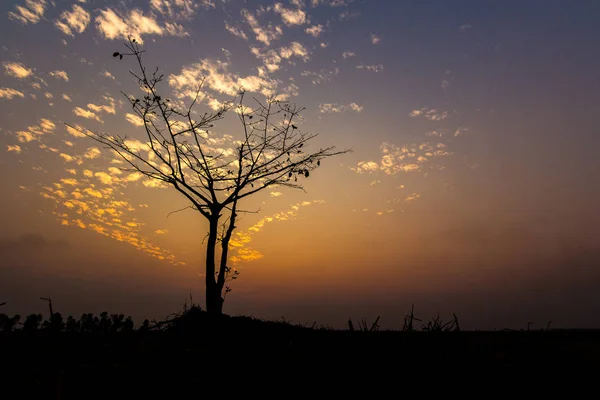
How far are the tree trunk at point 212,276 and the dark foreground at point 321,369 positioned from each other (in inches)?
310

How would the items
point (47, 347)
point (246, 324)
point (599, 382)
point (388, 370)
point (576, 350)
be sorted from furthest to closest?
1. point (246, 324)
2. point (47, 347)
3. point (576, 350)
4. point (388, 370)
5. point (599, 382)

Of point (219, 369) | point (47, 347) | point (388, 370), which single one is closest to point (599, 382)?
point (388, 370)

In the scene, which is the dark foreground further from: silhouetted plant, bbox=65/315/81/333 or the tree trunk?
the tree trunk

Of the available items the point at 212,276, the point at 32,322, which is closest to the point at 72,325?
the point at 32,322

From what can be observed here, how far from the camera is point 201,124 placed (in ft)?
53.7

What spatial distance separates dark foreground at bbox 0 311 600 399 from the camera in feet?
12.9

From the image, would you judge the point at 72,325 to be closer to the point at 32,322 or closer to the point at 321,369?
the point at 32,322

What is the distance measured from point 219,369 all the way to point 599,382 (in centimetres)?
364

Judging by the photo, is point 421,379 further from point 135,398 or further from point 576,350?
point 135,398

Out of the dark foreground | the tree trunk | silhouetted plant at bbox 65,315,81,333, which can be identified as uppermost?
the tree trunk

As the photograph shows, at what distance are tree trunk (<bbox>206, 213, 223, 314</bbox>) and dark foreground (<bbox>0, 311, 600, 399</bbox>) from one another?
7.87 metres

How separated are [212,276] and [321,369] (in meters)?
10.3

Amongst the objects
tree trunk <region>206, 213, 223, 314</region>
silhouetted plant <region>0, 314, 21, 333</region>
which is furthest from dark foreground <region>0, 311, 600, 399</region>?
tree trunk <region>206, 213, 223, 314</region>

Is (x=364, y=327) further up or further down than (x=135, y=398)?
further up
